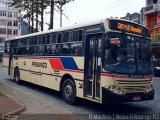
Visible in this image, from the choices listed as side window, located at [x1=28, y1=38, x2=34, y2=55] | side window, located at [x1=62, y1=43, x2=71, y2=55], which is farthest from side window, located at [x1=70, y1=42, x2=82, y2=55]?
side window, located at [x1=28, y1=38, x2=34, y2=55]

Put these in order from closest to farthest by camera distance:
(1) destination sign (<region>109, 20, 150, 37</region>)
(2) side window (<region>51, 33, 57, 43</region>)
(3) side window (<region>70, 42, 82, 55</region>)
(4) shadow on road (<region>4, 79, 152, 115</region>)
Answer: (1) destination sign (<region>109, 20, 150, 37</region>) → (4) shadow on road (<region>4, 79, 152, 115</region>) → (3) side window (<region>70, 42, 82, 55</region>) → (2) side window (<region>51, 33, 57, 43</region>)

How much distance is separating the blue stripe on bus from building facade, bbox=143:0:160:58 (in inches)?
957

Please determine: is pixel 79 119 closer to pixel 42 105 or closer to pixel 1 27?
pixel 42 105

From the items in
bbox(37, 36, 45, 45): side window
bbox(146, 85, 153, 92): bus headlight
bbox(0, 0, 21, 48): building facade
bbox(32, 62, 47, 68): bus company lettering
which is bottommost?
bbox(146, 85, 153, 92): bus headlight

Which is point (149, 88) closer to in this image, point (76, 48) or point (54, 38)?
point (76, 48)

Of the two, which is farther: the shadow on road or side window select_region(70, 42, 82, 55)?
side window select_region(70, 42, 82, 55)

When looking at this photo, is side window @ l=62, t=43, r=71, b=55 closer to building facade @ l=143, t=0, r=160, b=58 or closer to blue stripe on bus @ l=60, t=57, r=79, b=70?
blue stripe on bus @ l=60, t=57, r=79, b=70

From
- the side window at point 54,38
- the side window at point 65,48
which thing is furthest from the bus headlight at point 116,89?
the side window at point 54,38

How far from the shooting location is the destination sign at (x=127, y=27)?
10915 mm

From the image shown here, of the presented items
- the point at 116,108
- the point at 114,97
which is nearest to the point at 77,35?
the point at 116,108

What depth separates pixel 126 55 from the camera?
35.5ft

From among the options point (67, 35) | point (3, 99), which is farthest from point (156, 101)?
point (3, 99)

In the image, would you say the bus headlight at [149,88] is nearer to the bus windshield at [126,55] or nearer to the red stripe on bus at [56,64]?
the bus windshield at [126,55]

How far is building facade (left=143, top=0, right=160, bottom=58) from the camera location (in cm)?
3719
